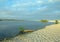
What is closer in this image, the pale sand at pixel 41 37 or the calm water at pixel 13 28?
the pale sand at pixel 41 37

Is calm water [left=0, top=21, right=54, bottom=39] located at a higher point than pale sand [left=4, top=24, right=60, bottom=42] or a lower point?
lower

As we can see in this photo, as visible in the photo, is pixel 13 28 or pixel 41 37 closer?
pixel 41 37

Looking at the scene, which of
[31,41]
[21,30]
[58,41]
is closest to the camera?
[58,41]

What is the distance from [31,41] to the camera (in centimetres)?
1427

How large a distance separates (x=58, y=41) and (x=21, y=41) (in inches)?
141

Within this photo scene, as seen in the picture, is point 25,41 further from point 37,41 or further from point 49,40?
point 49,40

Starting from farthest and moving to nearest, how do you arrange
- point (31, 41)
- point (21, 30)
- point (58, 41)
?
point (21, 30) → point (31, 41) → point (58, 41)

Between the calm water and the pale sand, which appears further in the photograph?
the calm water

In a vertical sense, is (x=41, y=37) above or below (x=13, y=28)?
above

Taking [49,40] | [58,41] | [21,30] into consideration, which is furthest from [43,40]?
[21,30]

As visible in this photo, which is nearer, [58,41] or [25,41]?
[58,41]

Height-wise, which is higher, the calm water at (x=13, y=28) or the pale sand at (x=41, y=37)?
the pale sand at (x=41, y=37)

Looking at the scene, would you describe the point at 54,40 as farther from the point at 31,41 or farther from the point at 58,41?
the point at 31,41

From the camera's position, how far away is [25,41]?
14672mm
